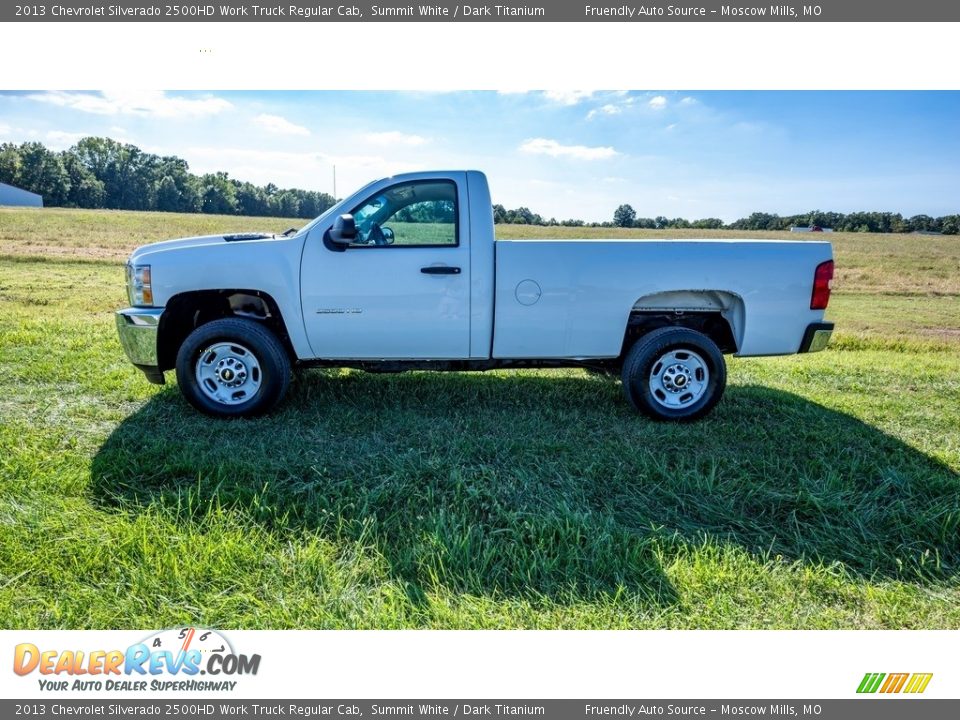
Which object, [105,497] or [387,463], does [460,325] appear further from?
[105,497]

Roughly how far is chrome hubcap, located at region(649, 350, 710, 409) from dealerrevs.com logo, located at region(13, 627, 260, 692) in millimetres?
3509

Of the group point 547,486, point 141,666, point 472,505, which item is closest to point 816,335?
point 547,486

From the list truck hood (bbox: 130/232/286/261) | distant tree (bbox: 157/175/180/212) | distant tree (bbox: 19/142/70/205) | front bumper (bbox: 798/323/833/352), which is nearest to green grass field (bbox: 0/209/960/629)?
front bumper (bbox: 798/323/833/352)

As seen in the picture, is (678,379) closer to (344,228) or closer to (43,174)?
(344,228)

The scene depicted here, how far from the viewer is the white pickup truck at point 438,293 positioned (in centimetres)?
439

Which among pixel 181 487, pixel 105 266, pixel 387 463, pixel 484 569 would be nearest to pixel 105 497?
pixel 181 487

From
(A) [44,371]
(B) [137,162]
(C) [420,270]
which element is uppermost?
(B) [137,162]

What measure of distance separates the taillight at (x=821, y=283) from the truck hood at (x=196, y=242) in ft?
14.0

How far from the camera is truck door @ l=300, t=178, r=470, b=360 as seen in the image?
4.38m

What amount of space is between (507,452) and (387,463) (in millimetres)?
834

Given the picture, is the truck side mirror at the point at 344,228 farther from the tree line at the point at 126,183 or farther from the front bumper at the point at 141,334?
the tree line at the point at 126,183

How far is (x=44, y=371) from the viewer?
18.1ft

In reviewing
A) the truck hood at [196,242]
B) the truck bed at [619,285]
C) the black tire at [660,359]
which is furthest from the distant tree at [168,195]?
the black tire at [660,359]

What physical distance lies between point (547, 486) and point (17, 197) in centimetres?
1086
